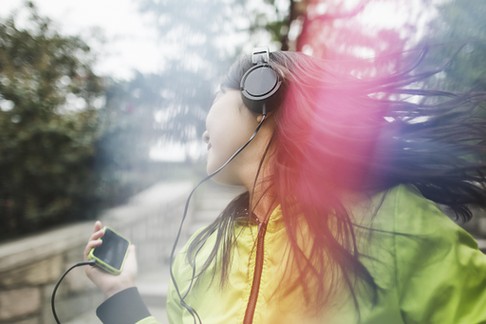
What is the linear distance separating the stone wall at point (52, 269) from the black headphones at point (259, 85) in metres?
2.45

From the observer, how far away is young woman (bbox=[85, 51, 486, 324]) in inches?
39.6

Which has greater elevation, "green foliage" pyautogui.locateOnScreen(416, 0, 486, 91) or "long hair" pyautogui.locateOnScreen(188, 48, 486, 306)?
"green foliage" pyautogui.locateOnScreen(416, 0, 486, 91)

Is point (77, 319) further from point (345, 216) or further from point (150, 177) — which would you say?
point (345, 216)

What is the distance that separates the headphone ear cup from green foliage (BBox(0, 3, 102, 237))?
9.46 ft

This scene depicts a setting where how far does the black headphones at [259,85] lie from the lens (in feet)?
4.07

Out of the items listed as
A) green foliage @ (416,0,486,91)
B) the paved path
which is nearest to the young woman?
green foliage @ (416,0,486,91)

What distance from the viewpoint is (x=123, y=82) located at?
534 centimetres

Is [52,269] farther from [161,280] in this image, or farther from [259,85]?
[259,85]

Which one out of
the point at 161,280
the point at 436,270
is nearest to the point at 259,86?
the point at 436,270

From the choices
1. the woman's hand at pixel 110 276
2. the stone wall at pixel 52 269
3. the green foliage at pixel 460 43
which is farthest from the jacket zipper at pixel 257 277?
the stone wall at pixel 52 269

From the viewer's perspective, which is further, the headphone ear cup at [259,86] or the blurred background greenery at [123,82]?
the blurred background greenery at [123,82]

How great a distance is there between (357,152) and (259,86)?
335 mm

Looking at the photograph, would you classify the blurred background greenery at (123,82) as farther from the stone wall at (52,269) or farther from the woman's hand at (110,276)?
the woman's hand at (110,276)

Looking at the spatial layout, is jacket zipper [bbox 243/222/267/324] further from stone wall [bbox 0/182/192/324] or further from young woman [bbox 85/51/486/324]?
stone wall [bbox 0/182/192/324]
